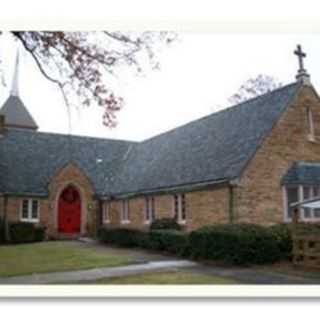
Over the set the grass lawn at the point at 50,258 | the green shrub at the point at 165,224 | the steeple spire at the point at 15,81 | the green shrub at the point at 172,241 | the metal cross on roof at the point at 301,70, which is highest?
the metal cross on roof at the point at 301,70

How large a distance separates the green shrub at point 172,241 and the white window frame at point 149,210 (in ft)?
1.96

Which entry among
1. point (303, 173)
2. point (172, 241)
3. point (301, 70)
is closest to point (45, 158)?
point (172, 241)

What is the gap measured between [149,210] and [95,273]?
2613mm

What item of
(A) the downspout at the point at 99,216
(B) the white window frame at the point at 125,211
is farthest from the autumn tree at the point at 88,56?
(A) the downspout at the point at 99,216

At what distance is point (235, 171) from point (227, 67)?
2.07m

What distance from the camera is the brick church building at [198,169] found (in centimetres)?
805

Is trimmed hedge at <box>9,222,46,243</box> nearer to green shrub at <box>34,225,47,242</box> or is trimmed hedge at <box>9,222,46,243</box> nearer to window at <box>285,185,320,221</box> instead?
green shrub at <box>34,225,47,242</box>

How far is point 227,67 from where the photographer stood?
6891mm

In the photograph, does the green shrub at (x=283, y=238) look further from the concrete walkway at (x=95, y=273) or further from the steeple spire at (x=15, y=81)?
the steeple spire at (x=15, y=81)

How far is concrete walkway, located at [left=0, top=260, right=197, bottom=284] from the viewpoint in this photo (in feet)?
19.5

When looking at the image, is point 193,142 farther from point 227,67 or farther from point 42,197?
point 42,197

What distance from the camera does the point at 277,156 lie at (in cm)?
834

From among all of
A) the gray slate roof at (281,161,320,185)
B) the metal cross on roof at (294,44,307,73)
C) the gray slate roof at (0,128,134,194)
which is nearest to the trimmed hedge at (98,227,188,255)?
the gray slate roof at (0,128,134,194)

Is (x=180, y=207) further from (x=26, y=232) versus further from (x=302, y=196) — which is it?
(x=26, y=232)
